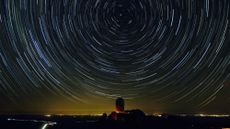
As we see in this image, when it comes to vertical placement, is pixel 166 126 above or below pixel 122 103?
below

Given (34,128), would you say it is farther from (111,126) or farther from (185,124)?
(185,124)

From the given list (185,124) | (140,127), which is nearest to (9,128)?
(140,127)

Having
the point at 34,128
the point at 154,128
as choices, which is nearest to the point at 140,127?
the point at 154,128

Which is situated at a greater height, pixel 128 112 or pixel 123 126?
pixel 128 112

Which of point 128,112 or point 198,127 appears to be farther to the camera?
point 128,112

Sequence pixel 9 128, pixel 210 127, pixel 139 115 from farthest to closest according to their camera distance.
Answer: pixel 9 128
pixel 139 115
pixel 210 127

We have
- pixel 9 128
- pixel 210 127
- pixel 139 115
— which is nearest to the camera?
pixel 210 127

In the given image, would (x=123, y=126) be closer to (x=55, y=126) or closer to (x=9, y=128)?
(x=55, y=126)

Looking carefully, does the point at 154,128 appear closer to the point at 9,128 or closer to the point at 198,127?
the point at 198,127

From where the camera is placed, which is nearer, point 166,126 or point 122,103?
point 166,126
